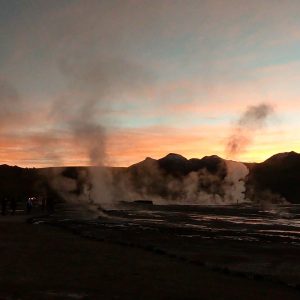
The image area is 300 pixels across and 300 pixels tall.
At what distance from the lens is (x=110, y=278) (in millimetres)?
15969

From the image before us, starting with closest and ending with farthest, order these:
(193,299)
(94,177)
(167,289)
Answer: (193,299)
(167,289)
(94,177)

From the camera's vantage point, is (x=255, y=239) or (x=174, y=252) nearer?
(x=174, y=252)

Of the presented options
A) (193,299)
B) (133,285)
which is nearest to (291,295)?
(193,299)

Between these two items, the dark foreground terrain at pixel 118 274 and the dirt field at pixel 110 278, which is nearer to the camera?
the dirt field at pixel 110 278

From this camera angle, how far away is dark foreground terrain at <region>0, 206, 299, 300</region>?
13.7 meters

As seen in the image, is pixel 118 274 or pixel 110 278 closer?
pixel 110 278

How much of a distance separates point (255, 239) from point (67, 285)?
21.6 m

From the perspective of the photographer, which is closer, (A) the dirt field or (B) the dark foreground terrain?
(A) the dirt field

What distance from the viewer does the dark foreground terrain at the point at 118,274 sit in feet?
45.0

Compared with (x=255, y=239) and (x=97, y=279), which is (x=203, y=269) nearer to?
(x=97, y=279)

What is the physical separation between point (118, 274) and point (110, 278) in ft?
2.91

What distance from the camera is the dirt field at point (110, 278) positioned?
44.5ft

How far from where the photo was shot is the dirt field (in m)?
13.6

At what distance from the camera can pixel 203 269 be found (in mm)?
19328
